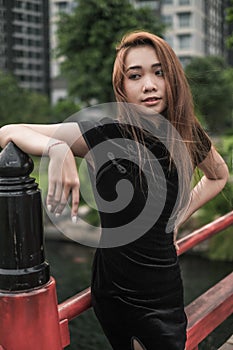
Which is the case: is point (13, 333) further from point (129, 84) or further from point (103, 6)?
point (103, 6)

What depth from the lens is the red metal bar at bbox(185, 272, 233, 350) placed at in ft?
5.74

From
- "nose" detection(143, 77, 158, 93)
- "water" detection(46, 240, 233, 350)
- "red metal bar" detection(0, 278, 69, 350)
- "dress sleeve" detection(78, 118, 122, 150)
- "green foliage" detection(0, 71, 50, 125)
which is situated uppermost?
"nose" detection(143, 77, 158, 93)

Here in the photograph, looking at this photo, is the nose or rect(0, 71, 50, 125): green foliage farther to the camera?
rect(0, 71, 50, 125): green foliage

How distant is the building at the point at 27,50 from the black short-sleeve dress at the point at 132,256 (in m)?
40.8

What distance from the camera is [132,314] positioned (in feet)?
4.39

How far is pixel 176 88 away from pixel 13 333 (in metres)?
0.78

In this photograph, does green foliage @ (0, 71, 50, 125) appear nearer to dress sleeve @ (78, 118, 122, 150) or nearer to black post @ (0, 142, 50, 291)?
dress sleeve @ (78, 118, 122, 150)

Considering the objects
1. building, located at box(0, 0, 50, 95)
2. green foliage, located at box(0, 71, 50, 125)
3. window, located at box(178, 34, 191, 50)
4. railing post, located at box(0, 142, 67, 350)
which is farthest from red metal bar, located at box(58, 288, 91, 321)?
building, located at box(0, 0, 50, 95)

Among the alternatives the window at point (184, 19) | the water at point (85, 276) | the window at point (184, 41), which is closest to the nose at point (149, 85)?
the water at point (85, 276)

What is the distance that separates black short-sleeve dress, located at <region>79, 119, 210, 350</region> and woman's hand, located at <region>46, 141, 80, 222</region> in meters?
0.25

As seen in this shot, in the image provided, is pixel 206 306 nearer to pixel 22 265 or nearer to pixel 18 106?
pixel 22 265

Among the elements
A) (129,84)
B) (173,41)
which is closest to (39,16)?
(173,41)

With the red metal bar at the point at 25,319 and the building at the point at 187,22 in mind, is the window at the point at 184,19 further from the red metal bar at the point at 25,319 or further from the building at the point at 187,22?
the red metal bar at the point at 25,319

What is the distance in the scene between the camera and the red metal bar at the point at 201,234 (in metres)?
1.90
